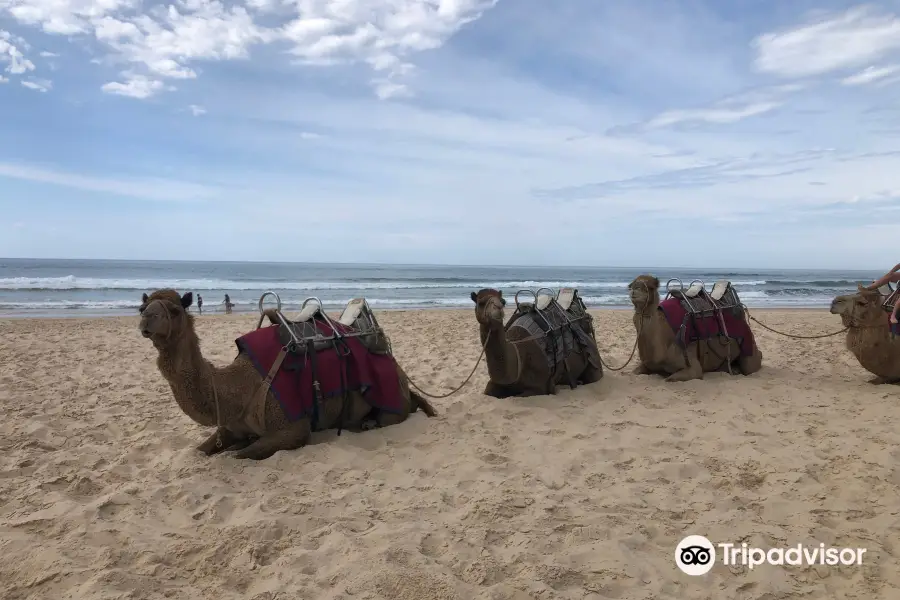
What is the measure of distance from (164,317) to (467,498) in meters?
2.37

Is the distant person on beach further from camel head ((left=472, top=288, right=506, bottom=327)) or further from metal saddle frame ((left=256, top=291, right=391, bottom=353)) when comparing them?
metal saddle frame ((left=256, top=291, right=391, bottom=353))

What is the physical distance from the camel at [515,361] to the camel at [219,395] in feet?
5.47

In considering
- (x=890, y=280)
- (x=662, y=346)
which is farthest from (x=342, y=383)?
(x=890, y=280)

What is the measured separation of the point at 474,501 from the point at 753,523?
1.60m

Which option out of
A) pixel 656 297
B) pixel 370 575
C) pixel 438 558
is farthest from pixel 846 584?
pixel 656 297

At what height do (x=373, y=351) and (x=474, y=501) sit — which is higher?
(x=373, y=351)

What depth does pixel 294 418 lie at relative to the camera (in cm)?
454

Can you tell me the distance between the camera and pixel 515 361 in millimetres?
6066

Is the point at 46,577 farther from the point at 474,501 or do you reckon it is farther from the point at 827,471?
the point at 827,471

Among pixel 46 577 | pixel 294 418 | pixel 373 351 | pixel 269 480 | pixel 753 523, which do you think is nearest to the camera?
pixel 46 577

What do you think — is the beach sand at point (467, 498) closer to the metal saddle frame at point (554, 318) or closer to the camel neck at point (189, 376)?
A: the camel neck at point (189, 376)

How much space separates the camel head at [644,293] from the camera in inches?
276

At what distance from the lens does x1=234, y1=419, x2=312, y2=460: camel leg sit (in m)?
4.36

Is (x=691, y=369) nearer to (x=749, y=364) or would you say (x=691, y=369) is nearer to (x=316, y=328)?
(x=749, y=364)
